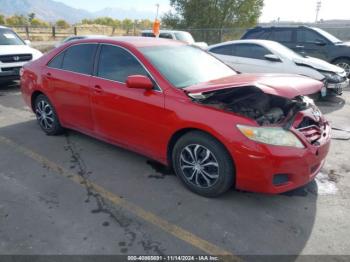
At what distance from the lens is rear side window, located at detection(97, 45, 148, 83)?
4.04 meters

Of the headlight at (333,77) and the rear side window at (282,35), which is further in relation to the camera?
the rear side window at (282,35)

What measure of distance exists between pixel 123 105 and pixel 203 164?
4.16 ft

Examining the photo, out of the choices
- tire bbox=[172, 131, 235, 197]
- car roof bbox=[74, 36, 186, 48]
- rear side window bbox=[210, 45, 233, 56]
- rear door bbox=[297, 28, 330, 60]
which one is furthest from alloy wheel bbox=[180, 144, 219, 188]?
rear door bbox=[297, 28, 330, 60]

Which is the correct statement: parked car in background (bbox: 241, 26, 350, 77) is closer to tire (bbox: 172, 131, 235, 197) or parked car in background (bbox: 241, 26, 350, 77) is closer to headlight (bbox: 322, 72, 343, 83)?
headlight (bbox: 322, 72, 343, 83)

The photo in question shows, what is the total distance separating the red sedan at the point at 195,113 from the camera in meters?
3.20

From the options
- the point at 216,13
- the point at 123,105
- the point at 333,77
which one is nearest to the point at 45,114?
the point at 123,105

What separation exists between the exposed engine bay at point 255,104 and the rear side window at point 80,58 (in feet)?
5.87

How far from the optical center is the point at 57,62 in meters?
5.10

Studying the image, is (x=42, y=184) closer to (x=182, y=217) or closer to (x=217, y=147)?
(x=182, y=217)

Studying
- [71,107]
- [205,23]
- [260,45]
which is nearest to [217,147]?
[71,107]

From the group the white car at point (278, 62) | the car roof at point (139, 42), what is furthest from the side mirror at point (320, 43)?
the car roof at point (139, 42)

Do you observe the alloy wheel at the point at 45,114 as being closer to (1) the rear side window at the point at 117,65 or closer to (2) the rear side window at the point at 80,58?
(2) the rear side window at the point at 80,58

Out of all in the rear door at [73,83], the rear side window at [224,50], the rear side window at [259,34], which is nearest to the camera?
the rear door at [73,83]

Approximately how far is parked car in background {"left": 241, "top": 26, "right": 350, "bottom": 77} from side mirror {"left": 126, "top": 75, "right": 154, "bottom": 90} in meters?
7.80
